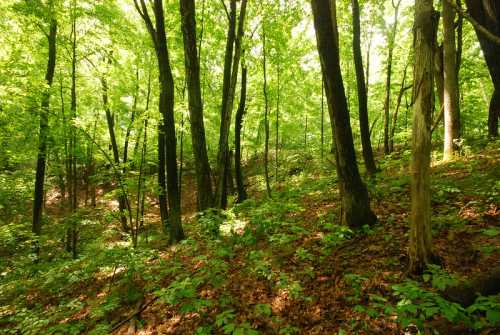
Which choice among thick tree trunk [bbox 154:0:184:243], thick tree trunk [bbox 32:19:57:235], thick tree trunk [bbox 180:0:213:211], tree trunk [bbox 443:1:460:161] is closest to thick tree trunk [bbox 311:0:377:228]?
thick tree trunk [bbox 180:0:213:211]

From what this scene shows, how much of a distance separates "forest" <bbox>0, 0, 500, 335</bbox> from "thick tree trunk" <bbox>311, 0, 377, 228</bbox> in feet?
0.08

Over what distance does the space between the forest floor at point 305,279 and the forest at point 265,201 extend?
32 mm

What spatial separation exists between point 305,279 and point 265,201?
16.8ft

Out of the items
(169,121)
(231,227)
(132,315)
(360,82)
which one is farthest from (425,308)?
(360,82)

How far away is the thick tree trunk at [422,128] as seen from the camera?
3.32 meters

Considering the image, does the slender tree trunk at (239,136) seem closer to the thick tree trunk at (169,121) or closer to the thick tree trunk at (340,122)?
the thick tree trunk at (169,121)

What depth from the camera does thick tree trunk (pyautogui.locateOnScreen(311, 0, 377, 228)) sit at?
485 cm

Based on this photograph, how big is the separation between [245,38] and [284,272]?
890 centimetres

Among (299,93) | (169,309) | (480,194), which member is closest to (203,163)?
(169,309)

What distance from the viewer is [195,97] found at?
7543 millimetres

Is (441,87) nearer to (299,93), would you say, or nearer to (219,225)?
(219,225)

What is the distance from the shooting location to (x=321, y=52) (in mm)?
4961

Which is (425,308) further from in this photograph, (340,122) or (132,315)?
(132,315)

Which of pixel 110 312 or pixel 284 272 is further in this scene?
pixel 110 312
